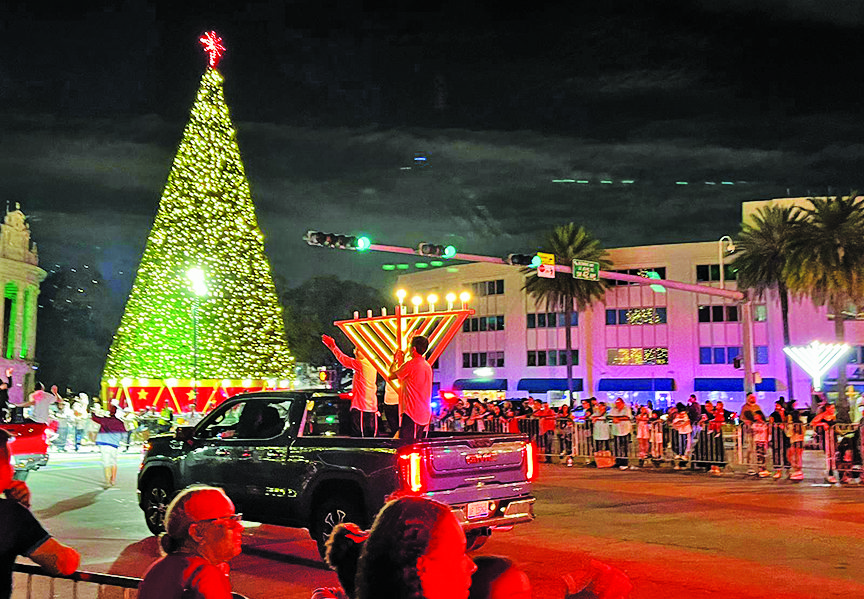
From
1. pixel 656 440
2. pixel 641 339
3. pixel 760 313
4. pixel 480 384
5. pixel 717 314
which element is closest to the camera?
pixel 656 440

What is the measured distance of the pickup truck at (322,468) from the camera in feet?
30.5

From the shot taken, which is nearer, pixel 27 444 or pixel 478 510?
pixel 478 510

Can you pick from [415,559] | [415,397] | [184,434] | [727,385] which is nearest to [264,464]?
[184,434]

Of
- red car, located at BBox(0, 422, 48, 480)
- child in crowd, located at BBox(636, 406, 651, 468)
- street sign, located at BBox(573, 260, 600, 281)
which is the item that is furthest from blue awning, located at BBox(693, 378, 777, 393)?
red car, located at BBox(0, 422, 48, 480)

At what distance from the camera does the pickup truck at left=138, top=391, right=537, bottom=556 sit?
9297 mm

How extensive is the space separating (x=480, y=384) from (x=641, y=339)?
1499 centimetres

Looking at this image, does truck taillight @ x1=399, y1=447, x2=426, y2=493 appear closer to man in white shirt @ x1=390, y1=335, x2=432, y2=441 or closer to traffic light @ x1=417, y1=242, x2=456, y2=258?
man in white shirt @ x1=390, y1=335, x2=432, y2=441

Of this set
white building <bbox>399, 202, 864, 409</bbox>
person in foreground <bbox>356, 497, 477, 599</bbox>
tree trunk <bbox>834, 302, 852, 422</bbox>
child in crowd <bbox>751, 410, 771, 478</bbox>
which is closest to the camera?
person in foreground <bbox>356, 497, 477, 599</bbox>

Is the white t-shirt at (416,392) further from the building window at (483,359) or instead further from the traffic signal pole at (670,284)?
the building window at (483,359)

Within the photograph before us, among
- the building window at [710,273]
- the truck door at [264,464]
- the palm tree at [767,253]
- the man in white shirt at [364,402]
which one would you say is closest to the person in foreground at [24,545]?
the truck door at [264,464]

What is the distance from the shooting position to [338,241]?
2295 cm

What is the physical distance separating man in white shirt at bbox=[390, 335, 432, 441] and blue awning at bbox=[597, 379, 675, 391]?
57.7 metres

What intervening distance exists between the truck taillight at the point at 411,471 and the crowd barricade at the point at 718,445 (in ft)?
31.8

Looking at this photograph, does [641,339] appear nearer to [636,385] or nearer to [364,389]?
[636,385]
